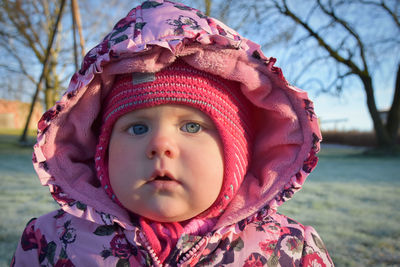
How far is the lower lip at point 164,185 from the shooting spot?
0.67 meters

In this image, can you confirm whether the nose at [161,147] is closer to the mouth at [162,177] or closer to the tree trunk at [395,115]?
the mouth at [162,177]

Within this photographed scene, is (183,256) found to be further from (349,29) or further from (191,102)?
(349,29)

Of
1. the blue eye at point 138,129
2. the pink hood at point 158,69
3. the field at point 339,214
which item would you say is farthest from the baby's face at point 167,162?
the field at point 339,214

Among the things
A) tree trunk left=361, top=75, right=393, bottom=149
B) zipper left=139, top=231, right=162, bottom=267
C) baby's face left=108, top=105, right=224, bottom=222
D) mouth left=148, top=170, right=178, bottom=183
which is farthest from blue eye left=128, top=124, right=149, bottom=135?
tree trunk left=361, top=75, right=393, bottom=149

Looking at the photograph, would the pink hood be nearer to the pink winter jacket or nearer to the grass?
the pink winter jacket

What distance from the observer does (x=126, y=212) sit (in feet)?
2.64

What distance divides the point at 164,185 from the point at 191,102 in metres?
0.20

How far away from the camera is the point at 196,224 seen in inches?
30.1

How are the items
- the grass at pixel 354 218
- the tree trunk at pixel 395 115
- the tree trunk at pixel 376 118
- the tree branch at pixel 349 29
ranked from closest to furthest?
1. the grass at pixel 354 218
2. the tree trunk at pixel 376 118
3. the tree trunk at pixel 395 115
4. the tree branch at pixel 349 29

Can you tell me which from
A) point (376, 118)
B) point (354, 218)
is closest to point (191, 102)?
point (354, 218)

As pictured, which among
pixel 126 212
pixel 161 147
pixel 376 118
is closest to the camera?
pixel 161 147

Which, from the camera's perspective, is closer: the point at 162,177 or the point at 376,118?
the point at 162,177

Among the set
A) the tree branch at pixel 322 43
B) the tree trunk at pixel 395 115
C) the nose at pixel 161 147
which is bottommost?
the tree trunk at pixel 395 115

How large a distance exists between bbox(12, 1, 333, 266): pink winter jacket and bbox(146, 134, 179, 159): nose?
0.18 metres
